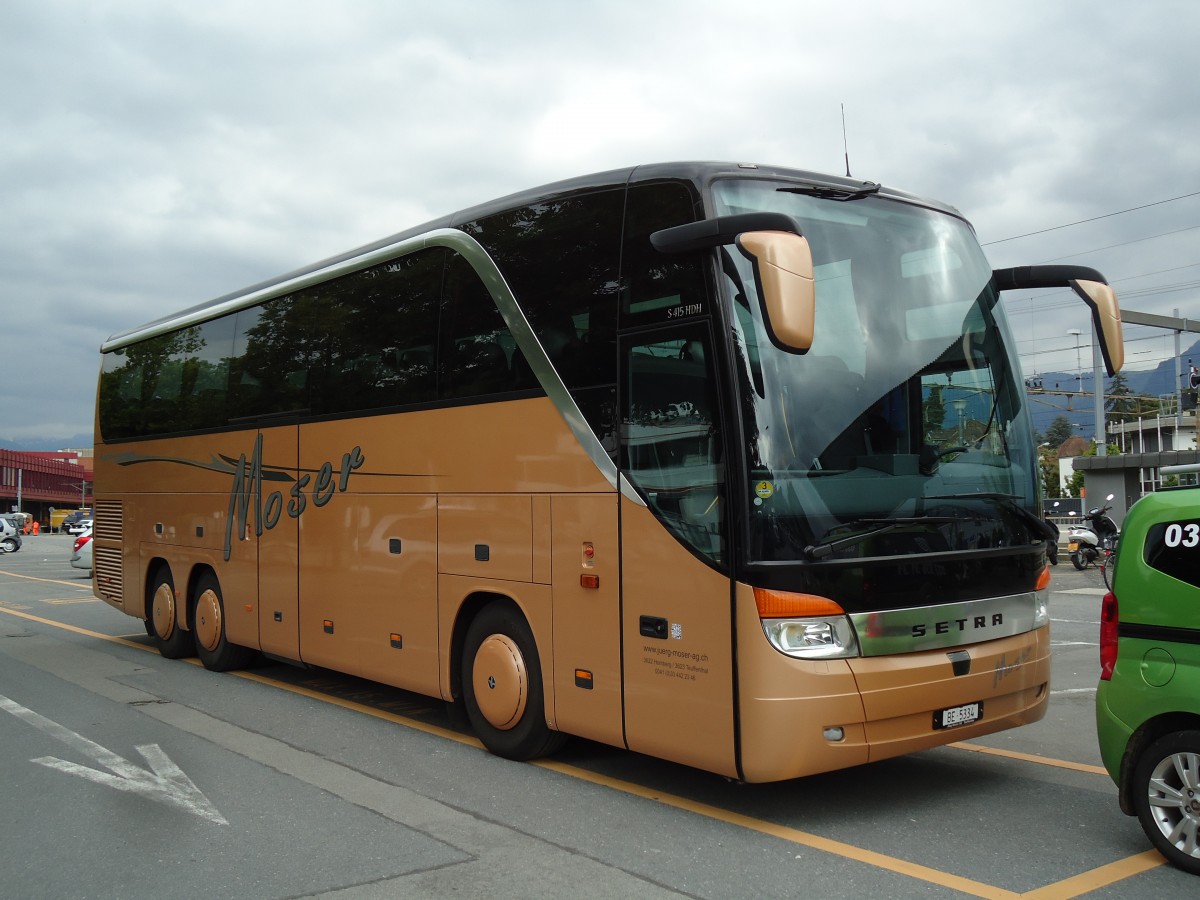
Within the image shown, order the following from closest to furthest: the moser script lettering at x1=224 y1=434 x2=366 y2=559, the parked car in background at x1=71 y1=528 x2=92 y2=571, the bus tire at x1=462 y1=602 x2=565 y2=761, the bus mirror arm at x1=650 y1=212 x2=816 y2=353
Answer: the bus mirror arm at x1=650 y1=212 x2=816 y2=353
the bus tire at x1=462 y1=602 x2=565 y2=761
the moser script lettering at x1=224 y1=434 x2=366 y2=559
the parked car in background at x1=71 y1=528 x2=92 y2=571

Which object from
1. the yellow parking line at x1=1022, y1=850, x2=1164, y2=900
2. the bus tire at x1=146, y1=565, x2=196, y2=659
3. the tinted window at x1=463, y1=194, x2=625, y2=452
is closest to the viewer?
the yellow parking line at x1=1022, y1=850, x2=1164, y2=900

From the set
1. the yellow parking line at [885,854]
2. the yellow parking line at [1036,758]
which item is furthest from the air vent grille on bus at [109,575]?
the yellow parking line at [1036,758]

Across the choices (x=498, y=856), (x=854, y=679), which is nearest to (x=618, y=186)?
(x=854, y=679)

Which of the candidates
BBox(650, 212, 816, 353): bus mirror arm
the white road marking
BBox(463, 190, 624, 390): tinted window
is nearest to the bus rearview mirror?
BBox(650, 212, 816, 353): bus mirror arm

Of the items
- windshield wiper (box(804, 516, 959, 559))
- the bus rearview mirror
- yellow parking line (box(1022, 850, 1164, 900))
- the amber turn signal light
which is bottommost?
yellow parking line (box(1022, 850, 1164, 900))

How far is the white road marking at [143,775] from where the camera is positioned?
6418 millimetres

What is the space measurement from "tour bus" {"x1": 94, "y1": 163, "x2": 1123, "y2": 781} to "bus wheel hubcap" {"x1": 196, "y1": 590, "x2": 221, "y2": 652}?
339 centimetres

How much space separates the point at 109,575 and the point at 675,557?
10838 millimetres

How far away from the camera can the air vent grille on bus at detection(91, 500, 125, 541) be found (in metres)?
13.9

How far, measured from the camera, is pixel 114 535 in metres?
14.1

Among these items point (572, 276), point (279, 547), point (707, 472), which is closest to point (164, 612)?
point (279, 547)

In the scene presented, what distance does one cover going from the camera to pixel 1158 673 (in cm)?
513

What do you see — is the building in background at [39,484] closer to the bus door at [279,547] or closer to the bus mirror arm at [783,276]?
the bus door at [279,547]

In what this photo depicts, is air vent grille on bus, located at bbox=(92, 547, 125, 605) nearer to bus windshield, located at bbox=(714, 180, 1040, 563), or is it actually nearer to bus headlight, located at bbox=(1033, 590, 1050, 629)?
bus windshield, located at bbox=(714, 180, 1040, 563)
